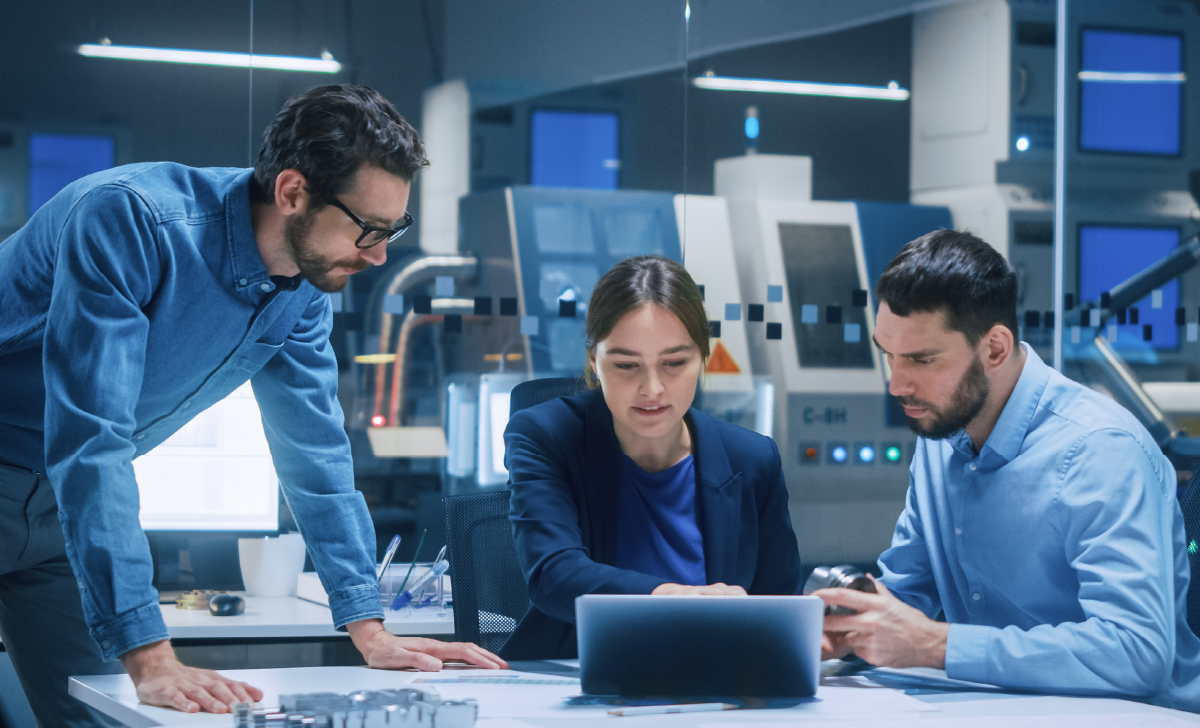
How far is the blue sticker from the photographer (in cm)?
346

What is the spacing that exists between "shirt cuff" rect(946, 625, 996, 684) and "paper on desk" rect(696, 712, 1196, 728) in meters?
0.15

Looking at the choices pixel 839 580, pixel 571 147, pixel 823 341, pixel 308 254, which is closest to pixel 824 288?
pixel 823 341

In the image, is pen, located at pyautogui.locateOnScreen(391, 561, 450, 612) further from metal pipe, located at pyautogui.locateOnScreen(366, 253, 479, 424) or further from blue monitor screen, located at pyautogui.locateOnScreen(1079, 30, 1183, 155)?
blue monitor screen, located at pyautogui.locateOnScreen(1079, 30, 1183, 155)

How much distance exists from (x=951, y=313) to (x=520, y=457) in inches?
25.7

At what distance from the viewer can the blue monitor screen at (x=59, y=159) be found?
10.8 feet

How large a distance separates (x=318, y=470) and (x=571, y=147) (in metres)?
2.28

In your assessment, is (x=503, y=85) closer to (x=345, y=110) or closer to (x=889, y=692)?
(x=345, y=110)

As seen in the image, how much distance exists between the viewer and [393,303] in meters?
3.47

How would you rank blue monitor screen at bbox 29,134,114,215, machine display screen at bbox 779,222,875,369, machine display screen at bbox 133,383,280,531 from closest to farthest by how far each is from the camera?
machine display screen at bbox 133,383,280,531 < blue monitor screen at bbox 29,134,114,215 < machine display screen at bbox 779,222,875,369

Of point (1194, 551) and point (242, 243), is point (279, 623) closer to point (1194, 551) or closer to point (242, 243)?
point (242, 243)

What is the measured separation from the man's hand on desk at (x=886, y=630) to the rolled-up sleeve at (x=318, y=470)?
0.65 metres

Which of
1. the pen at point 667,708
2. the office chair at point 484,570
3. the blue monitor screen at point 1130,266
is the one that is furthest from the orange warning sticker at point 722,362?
the pen at point 667,708

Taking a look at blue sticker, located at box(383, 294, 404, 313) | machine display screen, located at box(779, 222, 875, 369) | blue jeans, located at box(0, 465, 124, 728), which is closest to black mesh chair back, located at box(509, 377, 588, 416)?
blue jeans, located at box(0, 465, 124, 728)

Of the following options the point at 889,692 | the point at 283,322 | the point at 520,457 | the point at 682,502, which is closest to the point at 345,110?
the point at 283,322
